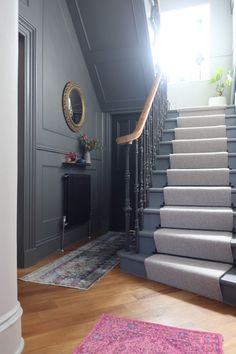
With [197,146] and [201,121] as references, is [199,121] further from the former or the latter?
[197,146]

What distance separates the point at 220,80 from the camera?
5168 millimetres

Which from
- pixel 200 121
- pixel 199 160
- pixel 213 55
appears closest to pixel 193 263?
pixel 199 160

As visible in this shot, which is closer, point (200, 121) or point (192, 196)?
point (192, 196)

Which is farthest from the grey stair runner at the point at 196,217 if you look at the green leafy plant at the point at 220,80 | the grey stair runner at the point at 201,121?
the green leafy plant at the point at 220,80

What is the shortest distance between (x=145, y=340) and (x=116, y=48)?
3.52m

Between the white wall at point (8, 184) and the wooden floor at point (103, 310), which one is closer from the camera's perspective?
the white wall at point (8, 184)

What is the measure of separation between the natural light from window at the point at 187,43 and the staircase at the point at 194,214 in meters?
2.14

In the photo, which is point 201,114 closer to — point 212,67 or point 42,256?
point 212,67

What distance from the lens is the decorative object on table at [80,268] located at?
2.26m

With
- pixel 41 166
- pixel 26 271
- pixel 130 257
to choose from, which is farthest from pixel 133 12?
pixel 26 271

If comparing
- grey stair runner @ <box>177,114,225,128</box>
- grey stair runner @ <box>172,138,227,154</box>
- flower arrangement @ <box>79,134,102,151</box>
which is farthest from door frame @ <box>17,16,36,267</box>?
grey stair runner @ <box>177,114,225,128</box>

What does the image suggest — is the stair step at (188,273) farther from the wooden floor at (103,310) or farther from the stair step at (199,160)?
the stair step at (199,160)

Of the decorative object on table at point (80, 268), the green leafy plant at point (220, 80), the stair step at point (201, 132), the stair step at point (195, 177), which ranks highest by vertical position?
the green leafy plant at point (220, 80)

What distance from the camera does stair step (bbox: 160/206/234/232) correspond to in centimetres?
241
